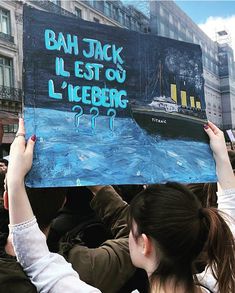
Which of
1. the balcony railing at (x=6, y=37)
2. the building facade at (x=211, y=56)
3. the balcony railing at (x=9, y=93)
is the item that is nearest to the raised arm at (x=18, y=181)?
the balcony railing at (x=9, y=93)

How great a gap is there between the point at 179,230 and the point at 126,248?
312 mm

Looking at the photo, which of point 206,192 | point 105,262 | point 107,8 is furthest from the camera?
point 107,8

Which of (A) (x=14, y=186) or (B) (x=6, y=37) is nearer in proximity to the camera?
(A) (x=14, y=186)

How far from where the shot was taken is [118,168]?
1.58 m

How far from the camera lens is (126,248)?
1.48 metres

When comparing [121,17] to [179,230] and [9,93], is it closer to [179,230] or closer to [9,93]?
[9,93]

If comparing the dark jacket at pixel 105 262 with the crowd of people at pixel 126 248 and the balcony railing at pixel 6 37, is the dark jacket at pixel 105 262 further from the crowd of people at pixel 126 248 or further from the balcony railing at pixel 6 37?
the balcony railing at pixel 6 37

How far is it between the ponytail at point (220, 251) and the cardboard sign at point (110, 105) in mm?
421

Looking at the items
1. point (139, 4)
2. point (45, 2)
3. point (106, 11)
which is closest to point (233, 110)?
point (139, 4)

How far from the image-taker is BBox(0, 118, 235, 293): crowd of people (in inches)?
45.8

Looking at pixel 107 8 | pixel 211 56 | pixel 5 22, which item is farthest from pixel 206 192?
pixel 211 56

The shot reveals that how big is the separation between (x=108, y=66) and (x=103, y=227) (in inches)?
26.6

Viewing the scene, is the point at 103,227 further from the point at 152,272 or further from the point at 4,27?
the point at 4,27

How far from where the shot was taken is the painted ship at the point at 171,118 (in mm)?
1726
